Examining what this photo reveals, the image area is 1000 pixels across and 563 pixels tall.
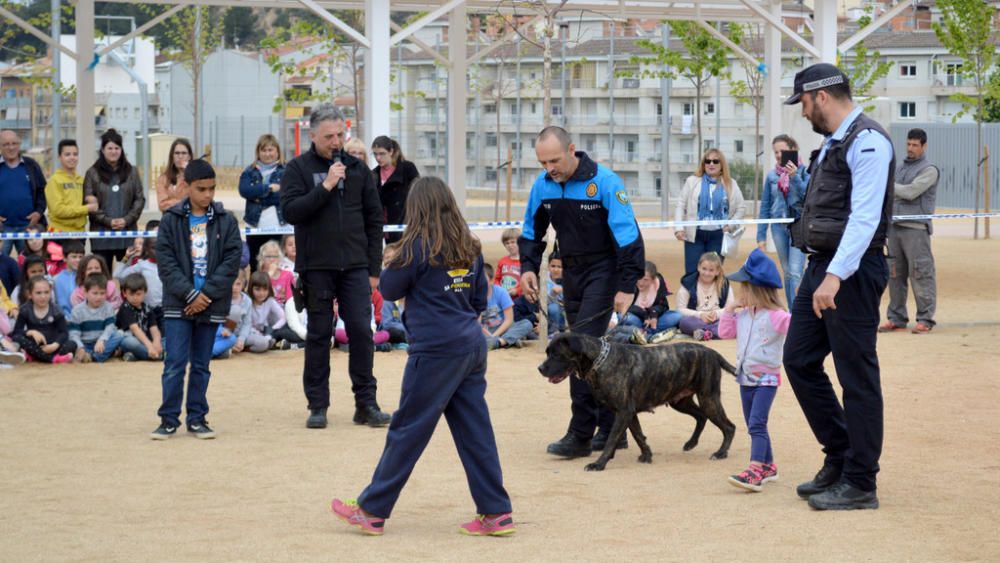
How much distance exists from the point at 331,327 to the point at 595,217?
214 cm

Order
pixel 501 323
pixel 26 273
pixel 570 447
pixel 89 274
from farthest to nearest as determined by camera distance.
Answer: pixel 501 323, pixel 26 273, pixel 89 274, pixel 570 447

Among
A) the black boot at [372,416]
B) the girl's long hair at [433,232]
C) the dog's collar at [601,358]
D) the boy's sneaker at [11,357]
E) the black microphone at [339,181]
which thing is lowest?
the black boot at [372,416]

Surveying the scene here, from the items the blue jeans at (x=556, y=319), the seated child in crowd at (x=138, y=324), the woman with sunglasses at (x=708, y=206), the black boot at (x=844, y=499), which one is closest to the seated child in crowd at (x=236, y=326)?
the seated child in crowd at (x=138, y=324)

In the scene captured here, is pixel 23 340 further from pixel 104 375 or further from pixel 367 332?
pixel 367 332

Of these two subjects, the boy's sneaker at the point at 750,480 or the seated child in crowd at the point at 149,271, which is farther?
the seated child in crowd at the point at 149,271

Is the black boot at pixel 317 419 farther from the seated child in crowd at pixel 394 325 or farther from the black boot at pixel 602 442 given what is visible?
the seated child in crowd at pixel 394 325

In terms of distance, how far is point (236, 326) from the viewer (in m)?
13.0

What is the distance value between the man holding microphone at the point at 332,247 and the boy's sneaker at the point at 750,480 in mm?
2906

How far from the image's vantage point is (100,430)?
9469 mm

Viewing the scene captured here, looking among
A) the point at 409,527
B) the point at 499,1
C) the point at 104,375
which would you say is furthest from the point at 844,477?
the point at 499,1

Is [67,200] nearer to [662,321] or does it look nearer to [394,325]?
[394,325]

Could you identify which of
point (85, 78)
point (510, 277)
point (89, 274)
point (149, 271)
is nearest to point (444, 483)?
point (89, 274)

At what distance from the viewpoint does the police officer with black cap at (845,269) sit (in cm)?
662

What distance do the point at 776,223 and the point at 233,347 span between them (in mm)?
5917
